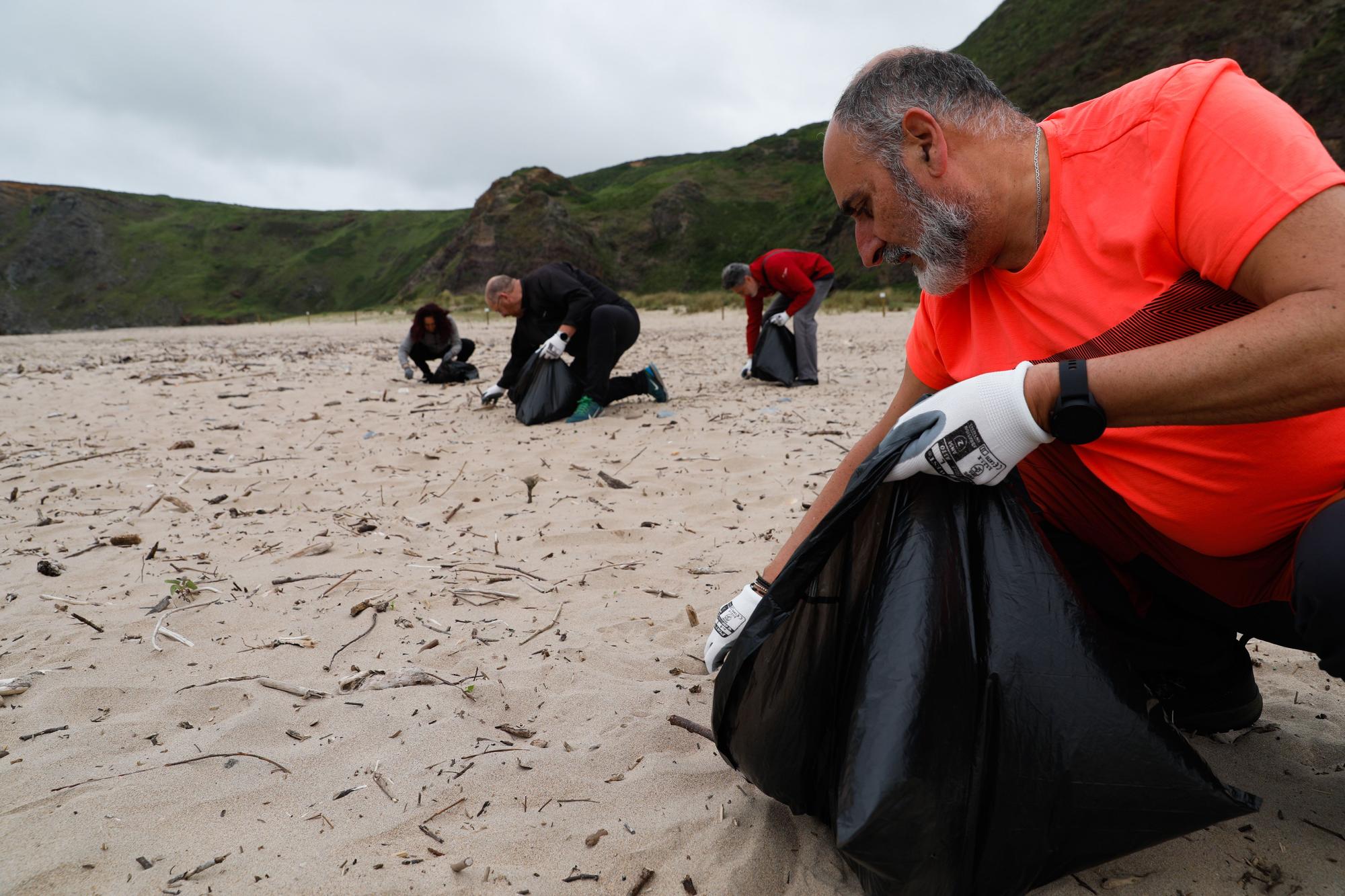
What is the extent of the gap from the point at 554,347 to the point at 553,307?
2.20 ft

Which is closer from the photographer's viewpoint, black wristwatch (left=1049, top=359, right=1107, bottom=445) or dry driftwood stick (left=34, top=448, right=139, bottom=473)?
black wristwatch (left=1049, top=359, right=1107, bottom=445)

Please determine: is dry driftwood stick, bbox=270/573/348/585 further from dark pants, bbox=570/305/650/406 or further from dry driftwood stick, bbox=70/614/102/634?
dark pants, bbox=570/305/650/406

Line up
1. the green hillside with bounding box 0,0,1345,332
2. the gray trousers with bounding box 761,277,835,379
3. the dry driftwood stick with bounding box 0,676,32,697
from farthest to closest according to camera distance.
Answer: the green hillside with bounding box 0,0,1345,332
the gray trousers with bounding box 761,277,835,379
the dry driftwood stick with bounding box 0,676,32,697

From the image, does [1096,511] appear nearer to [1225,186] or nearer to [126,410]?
[1225,186]

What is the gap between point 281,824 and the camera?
148 cm

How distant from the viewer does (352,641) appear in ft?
7.29

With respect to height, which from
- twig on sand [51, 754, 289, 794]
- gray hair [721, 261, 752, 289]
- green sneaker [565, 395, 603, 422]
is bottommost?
twig on sand [51, 754, 289, 794]

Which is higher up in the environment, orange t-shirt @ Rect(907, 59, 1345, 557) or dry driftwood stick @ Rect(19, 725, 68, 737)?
orange t-shirt @ Rect(907, 59, 1345, 557)

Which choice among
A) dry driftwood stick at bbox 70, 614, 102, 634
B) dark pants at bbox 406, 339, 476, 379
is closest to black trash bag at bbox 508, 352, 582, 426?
dark pants at bbox 406, 339, 476, 379

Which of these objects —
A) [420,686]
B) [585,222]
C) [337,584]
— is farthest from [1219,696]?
[585,222]

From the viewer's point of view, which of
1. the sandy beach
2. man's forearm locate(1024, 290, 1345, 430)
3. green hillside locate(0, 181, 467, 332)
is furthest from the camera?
green hillside locate(0, 181, 467, 332)

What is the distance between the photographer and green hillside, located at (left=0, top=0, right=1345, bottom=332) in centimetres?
2405

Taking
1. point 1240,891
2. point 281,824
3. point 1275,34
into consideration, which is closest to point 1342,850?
point 1240,891

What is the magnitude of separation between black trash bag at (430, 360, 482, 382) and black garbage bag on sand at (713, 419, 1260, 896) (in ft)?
22.9
